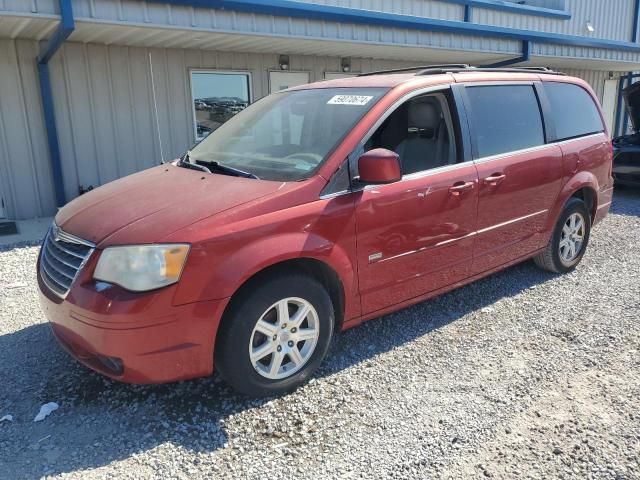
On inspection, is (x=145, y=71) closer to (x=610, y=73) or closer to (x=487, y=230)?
(x=487, y=230)

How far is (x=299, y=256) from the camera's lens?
290 centimetres

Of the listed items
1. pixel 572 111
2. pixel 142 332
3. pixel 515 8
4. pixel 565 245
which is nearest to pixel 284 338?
pixel 142 332

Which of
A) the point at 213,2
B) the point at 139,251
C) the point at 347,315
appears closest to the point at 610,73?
the point at 213,2

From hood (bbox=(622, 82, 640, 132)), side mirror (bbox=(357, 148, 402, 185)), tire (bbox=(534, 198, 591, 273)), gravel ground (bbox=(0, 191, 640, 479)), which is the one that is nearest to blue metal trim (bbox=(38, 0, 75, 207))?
gravel ground (bbox=(0, 191, 640, 479))

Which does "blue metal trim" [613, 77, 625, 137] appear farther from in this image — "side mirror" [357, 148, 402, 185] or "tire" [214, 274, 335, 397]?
"tire" [214, 274, 335, 397]

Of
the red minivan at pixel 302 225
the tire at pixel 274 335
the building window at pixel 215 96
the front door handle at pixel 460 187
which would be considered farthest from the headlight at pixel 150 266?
the building window at pixel 215 96

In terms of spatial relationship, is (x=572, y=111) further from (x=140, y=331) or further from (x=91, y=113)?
(x=91, y=113)

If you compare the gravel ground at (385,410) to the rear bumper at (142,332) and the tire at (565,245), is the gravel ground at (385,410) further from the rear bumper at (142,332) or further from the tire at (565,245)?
the tire at (565,245)

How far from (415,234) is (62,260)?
2151 mm

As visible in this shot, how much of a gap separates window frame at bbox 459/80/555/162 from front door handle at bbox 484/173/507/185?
137 millimetres

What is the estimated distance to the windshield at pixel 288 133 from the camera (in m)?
3.26

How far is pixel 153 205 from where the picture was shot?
2.95 m

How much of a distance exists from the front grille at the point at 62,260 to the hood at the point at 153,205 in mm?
51

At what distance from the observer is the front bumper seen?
2551 mm
